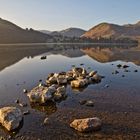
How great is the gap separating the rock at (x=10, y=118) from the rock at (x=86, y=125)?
5.99m

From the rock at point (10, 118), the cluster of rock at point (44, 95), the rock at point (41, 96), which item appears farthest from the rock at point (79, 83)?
the rock at point (10, 118)

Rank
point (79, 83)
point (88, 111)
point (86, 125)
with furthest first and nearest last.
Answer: point (79, 83) < point (88, 111) < point (86, 125)

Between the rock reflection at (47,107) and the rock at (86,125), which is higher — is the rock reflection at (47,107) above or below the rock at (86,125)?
below

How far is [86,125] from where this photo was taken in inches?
1046

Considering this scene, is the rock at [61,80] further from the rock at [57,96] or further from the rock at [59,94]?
the rock at [57,96]

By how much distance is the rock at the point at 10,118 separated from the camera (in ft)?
89.3

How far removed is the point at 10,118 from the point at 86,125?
8.25 m

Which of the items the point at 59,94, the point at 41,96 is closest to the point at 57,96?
the point at 59,94

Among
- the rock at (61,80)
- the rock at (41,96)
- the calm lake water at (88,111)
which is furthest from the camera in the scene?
the rock at (61,80)

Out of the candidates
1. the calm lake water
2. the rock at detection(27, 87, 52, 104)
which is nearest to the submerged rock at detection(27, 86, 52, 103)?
the rock at detection(27, 87, 52, 104)

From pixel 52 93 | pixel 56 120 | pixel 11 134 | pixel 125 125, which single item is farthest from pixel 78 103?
pixel 11 134

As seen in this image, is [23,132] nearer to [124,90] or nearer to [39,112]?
[39,112]

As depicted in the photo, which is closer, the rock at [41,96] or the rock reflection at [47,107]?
the rock reflection at [47,107]

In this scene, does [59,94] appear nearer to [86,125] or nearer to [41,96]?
[41,96]
